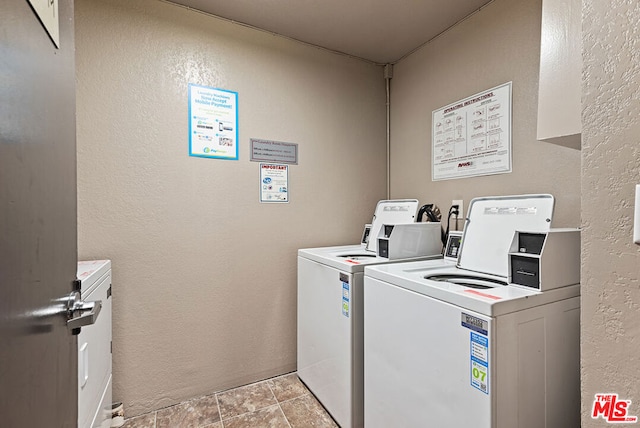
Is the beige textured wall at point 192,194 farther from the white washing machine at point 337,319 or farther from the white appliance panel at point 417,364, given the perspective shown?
the white appliance panel at point 417,364

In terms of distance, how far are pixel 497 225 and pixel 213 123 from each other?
1747mm

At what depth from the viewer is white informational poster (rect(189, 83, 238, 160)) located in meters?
1.91

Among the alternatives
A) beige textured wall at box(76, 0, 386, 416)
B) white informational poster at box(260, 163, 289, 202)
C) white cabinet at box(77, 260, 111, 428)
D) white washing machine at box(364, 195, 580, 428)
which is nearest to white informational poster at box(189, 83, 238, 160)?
beige textured wall at box(76, 0, 386, 416)

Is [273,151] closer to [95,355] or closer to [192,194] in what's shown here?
[192,194]

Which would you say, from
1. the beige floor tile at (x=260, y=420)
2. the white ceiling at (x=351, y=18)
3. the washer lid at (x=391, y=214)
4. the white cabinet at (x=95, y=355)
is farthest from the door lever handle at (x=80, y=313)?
the white ceiling at (x=351, y=18)

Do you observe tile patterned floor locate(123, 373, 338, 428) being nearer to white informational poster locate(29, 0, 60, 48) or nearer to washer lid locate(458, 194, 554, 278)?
washer lid locate(458, 194, 554, 278)

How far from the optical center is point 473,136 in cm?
192

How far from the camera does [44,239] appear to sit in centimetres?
60

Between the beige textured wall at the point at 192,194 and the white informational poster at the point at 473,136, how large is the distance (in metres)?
0.72

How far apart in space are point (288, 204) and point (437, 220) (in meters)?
1.05

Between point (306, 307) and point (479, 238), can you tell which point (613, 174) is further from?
point (306, 307)

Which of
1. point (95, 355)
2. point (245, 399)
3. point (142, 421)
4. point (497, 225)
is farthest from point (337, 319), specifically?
point (142, 421)

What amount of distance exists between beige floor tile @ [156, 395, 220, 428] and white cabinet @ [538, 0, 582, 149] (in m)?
2.13

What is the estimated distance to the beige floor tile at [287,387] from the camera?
196 cm
